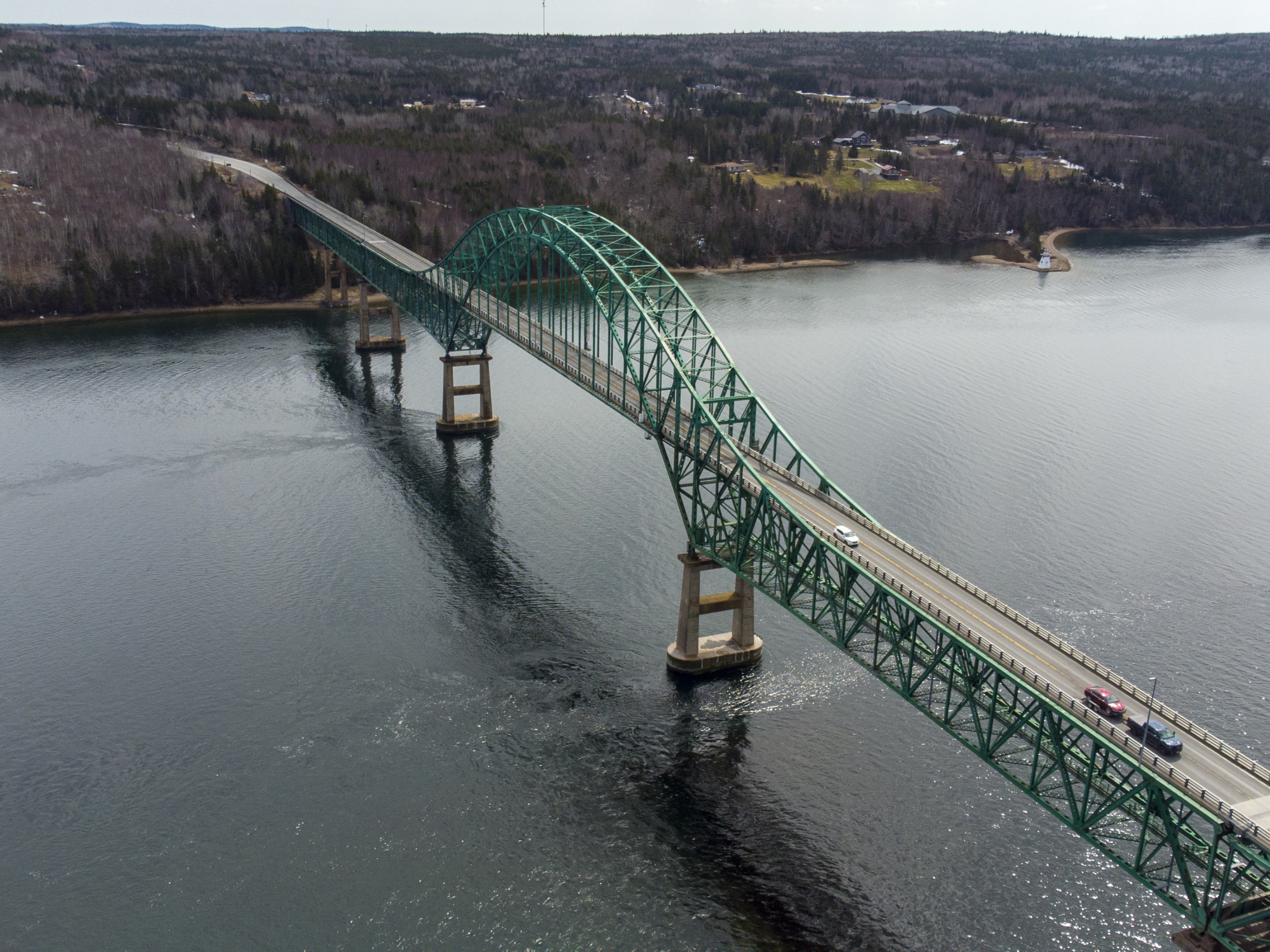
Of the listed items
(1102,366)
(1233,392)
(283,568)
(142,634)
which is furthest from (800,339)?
(142,634)

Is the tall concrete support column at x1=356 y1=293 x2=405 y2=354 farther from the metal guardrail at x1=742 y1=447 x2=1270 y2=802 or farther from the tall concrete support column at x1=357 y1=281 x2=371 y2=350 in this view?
the metal guardrail at x1=742 y1=447 x2=1270 y2=802

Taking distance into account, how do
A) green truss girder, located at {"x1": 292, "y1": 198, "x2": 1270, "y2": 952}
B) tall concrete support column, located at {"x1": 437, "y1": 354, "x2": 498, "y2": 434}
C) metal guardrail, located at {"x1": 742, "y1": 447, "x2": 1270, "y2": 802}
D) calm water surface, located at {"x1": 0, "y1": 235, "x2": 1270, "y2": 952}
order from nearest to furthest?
green truss girder, located at {"x1": 292, "y1": 198, "x2": 1270, "y2": 952} < metal guardrail, located at {"x1": 742, "y1": 447, "x2": 1270, "y2": 802} < calm water surface, located at {"x1": 0, "y1": 235, "x2": 1270, "y2": 952} < tall concrete support column, located at {"x1": 437, "y1": 354, "x2": 498, "y2": 434}

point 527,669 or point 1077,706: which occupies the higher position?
point 1077,706

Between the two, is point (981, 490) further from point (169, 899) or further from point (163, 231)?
point (163, 231)

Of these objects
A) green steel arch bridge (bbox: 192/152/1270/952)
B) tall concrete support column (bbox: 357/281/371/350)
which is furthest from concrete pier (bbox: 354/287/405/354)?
green steel arch bridge (bbox: 192/152/1270/952)

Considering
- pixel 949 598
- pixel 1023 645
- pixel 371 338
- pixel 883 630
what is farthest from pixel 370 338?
pixel 1023 645

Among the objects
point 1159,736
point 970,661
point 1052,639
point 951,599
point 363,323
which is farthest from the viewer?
point 363,323

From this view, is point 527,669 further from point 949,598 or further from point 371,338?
point 371,338
